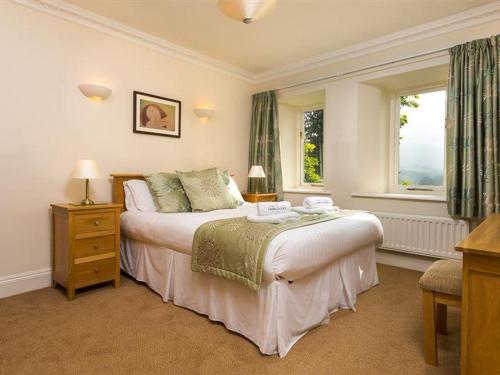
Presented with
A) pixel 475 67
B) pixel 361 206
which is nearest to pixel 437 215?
pixel 361 206

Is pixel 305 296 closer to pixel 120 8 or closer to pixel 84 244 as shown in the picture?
pixel 84 244

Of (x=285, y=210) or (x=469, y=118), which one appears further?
(x=469, y=118)

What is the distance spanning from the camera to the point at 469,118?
283cm

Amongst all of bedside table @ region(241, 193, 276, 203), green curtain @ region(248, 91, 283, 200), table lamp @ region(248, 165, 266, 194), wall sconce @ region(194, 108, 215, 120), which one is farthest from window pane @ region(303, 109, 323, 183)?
wall sconce @ region(194, 108, 215, 120)

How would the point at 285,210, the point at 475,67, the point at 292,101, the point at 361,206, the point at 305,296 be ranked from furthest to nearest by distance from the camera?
1. the point at 292,101
2. the point at 361,206
3. the point at 475,67
4. the point at 285,210
5. the point at 305,296

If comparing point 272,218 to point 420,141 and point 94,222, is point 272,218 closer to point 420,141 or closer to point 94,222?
point 94,222

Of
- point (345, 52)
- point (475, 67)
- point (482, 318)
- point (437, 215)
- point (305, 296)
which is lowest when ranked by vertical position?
point (305, 296)

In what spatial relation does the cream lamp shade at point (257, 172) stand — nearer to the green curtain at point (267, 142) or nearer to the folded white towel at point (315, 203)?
the green curtain at point (267, 142)

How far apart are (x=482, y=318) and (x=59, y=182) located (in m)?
3.22

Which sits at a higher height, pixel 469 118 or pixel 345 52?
pixel 345 52

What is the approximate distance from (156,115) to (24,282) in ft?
6.80

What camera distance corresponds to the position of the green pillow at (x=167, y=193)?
2.92 m

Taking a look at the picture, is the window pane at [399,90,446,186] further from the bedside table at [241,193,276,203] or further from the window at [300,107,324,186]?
the bedside table at [241,193,276,203]

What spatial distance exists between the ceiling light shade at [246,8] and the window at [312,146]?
9.85 ft
